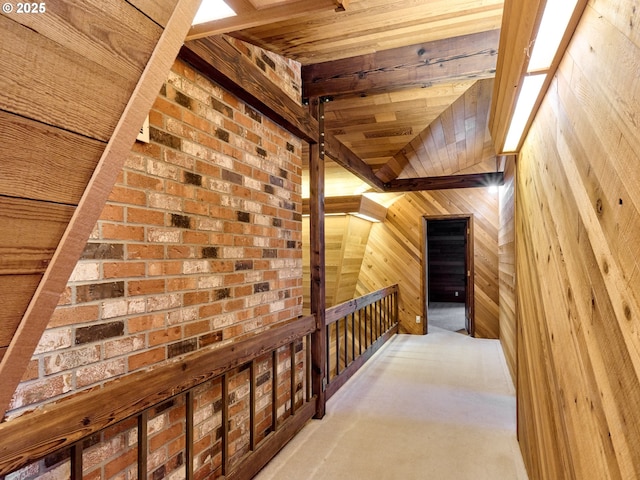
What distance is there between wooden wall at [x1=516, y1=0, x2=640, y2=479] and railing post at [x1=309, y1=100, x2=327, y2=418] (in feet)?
5.24

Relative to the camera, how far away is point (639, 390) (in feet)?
2.23

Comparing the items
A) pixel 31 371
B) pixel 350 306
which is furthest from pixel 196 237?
pixel 350 306

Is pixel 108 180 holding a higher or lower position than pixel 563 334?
higher

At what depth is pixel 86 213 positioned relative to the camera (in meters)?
0.61

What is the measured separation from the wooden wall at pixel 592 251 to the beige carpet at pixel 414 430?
0.84 meters

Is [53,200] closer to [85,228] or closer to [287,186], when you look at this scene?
[85,228]

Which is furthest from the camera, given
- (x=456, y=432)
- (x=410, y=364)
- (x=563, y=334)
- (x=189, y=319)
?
(x=410, y=364)

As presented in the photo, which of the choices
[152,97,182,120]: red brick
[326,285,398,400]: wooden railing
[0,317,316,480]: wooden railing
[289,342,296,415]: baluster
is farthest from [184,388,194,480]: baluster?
[326,285,398,400]: wooden railing

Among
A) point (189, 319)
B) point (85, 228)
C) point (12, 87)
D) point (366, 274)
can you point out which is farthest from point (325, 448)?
point (366, 274)

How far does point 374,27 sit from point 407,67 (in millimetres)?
429

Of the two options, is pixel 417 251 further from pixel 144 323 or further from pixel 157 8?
pixel 157 8

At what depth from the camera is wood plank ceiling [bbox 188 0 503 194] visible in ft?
6.55

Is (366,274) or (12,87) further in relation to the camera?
(366,274)

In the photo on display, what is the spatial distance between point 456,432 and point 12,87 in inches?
119
